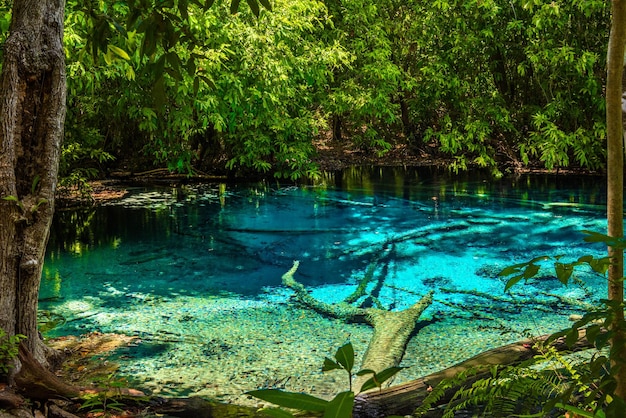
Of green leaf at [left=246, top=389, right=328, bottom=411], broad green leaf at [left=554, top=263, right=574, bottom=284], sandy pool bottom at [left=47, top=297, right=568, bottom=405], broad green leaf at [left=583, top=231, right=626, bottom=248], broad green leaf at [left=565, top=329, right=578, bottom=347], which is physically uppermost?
broad green leaf at [left=583, top=231, right=626, bottom=248]

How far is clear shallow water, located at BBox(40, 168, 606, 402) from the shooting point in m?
3.53

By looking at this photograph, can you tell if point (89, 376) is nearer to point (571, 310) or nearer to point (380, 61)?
point (571, 310)

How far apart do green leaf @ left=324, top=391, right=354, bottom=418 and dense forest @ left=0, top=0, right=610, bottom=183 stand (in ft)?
20.1

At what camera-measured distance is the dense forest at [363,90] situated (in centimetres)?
815

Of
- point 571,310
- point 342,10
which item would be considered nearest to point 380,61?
point 342,10

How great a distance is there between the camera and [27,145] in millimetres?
2611

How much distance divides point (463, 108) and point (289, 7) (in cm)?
401

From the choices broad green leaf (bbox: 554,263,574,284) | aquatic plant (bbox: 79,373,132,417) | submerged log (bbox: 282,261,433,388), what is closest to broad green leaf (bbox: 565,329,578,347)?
broad green leaf (bbox: 554,263,574,284)

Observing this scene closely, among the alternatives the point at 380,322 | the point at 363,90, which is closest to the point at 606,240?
the point at 380,322

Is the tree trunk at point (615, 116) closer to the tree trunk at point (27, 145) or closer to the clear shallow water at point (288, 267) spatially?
the clear shallow water at point (288, 267)

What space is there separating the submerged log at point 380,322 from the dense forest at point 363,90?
332 centimetres

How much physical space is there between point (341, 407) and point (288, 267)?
15.7 ft

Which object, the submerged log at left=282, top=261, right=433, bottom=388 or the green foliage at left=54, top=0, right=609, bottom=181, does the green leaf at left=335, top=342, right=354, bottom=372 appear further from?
the green foliage at left=54, top=0, right=609, bottom=181

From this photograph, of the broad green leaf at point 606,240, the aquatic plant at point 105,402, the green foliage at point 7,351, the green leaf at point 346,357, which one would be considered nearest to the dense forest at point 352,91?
the aquatic plant at point 105,402
